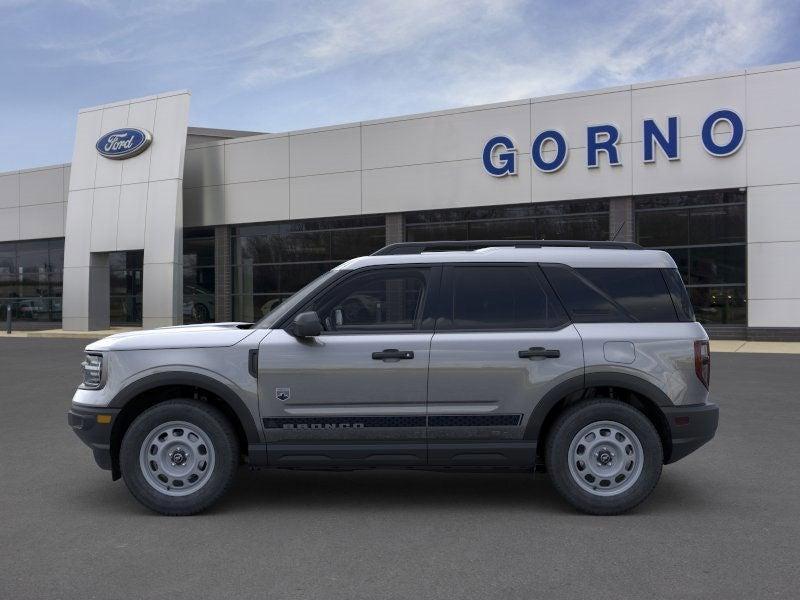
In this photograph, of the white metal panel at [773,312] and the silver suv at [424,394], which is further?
the white metal panel at [773,312]

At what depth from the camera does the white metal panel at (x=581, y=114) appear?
22234mm

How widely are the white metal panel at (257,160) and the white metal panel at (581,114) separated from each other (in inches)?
362

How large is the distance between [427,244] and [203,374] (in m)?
1.83

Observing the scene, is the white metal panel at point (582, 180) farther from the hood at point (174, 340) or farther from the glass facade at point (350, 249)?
the hood at point (174, 340)

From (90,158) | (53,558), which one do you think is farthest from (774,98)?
(90,158)

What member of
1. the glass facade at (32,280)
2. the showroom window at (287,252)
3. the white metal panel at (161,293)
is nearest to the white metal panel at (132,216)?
the white metal panel at (161,293)

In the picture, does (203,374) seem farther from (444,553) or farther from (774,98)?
(774,98)

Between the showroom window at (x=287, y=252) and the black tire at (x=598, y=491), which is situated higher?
the showroom window at (x=287, y=252)

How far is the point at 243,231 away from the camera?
95.5 ft

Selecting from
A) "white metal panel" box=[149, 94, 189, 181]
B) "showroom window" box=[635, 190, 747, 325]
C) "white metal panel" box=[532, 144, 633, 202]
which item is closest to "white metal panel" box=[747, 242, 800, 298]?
"showroom window" box=[635, 190, 747, 325]

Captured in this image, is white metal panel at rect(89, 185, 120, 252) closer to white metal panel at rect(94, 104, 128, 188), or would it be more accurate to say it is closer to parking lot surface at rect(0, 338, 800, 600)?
white metal panel at rect(94, 104, 128, 188)

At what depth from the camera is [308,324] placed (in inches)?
200

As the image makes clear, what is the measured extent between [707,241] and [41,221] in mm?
27191

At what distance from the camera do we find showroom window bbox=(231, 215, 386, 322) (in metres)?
26.8
